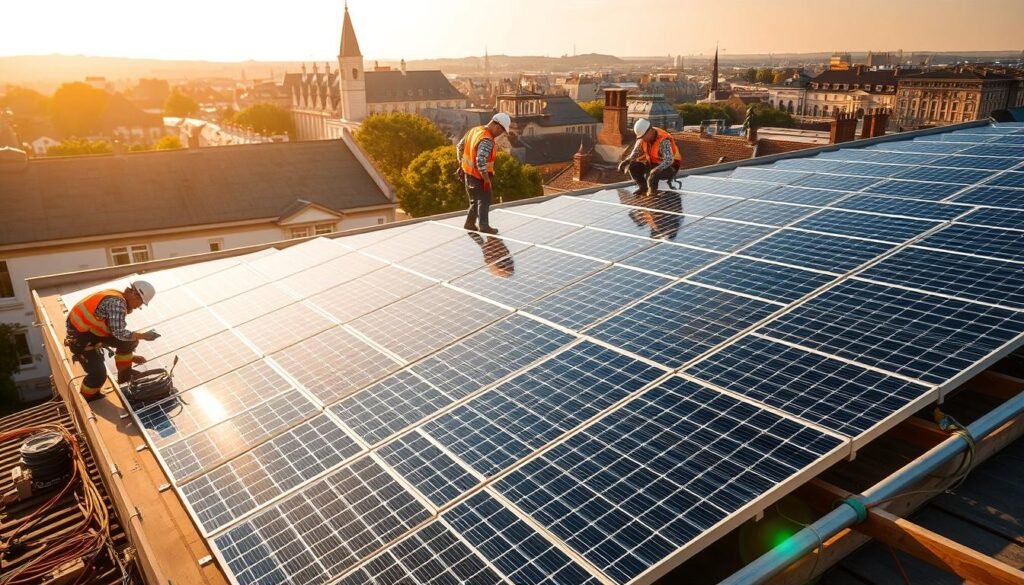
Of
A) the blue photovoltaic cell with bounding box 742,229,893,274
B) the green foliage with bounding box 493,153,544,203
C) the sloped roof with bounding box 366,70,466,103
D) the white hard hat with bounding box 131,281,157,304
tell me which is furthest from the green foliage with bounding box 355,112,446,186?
the sloped roof with bounding box 366,70,466,103

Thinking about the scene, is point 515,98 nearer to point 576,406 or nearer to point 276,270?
point 276,270

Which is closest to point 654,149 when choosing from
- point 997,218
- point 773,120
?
point 997,218

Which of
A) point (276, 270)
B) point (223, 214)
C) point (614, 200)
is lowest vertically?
point (223, 214)

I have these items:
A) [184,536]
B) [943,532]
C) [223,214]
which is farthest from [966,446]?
[223,214]

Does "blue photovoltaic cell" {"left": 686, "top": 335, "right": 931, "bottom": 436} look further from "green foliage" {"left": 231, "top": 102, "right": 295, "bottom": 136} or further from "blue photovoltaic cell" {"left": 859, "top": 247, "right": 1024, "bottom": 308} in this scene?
"green foliage" {"left": 231, "top": 102, "right": 295, "bottom": 136}

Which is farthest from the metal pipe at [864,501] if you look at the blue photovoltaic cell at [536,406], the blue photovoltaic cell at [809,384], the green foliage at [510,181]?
the green foliage at [510,181]

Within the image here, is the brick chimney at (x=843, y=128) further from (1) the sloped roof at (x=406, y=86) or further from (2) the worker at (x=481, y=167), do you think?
(1) the sloped roof at (x=406, y=86)
